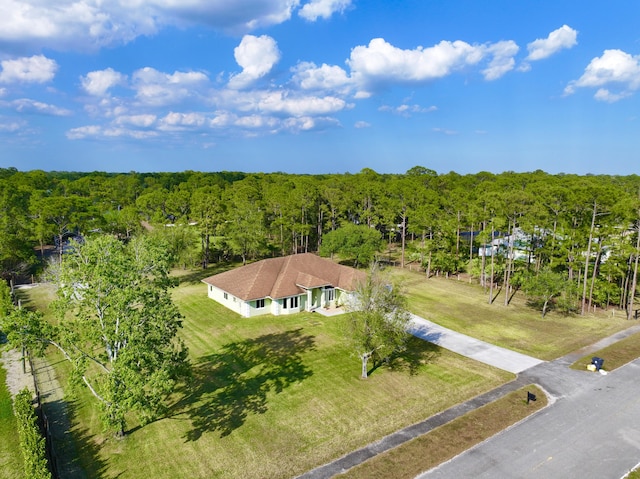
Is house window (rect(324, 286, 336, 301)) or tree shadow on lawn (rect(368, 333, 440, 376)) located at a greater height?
house window (rect(324, 286, 336, 301))

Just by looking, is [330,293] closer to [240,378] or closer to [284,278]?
[284,278]

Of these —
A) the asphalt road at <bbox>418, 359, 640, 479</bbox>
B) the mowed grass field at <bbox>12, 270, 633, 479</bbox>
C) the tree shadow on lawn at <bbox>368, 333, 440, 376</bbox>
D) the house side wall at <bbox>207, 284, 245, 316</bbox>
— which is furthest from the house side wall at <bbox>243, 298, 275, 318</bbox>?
the asphalt road at <bbox>418, 359, 640, 479</bbox>

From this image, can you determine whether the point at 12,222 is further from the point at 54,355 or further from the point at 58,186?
the point at 58,186

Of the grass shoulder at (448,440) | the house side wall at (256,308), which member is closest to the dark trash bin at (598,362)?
the grass shoulder at (448,440)

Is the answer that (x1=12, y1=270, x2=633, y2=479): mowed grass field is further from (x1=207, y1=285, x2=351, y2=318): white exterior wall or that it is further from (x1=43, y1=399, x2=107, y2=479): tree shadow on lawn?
(x1=207, y1=285, x2=351, y2=318): white exterior wall

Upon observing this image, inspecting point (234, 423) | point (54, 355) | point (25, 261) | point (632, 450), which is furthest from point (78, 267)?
point (25, 261)

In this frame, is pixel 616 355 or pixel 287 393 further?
pixel 616 355

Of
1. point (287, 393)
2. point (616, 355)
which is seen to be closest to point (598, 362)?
point (616, 355)
